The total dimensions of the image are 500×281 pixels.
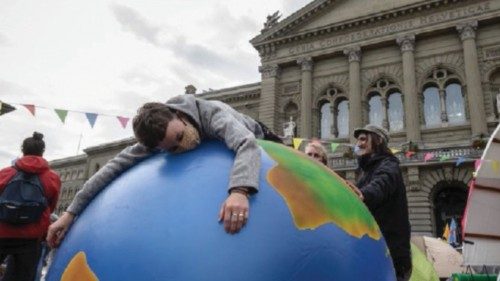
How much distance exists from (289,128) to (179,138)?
73.2ft

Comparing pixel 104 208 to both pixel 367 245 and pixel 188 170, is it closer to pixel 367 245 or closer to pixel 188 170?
pixel 188 170

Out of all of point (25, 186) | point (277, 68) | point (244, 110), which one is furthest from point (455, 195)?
point (25, 186)

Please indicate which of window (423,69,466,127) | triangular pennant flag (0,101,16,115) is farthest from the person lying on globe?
window (423,69,466,127)

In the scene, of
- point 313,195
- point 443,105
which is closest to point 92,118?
point 313,195

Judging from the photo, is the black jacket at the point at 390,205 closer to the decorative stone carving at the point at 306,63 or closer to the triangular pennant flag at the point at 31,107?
the triangular pennant flag at the point at 31,107

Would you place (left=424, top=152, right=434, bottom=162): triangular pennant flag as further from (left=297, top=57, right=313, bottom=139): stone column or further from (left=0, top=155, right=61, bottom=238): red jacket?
(left=0, top=155, right=61, bottom=238): red jacket

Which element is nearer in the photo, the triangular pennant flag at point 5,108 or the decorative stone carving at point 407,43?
the triangular pennant flag at point 5,108

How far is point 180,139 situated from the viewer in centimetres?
199

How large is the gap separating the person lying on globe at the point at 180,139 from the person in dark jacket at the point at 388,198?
1.27m

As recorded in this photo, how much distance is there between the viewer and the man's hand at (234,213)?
156cm

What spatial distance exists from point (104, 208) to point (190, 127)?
57 centimetres

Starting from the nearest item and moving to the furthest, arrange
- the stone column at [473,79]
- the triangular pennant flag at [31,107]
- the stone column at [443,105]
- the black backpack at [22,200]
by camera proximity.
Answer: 1. the black backpack at [22,200]
2. the triangular pennant flag at [31,107]
3. the stone column at [473,79]
4. the stone column at [443,105]

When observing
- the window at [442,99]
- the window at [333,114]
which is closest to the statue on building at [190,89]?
the window at [333,114]

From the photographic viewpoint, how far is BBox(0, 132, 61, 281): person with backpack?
372 centimetres
